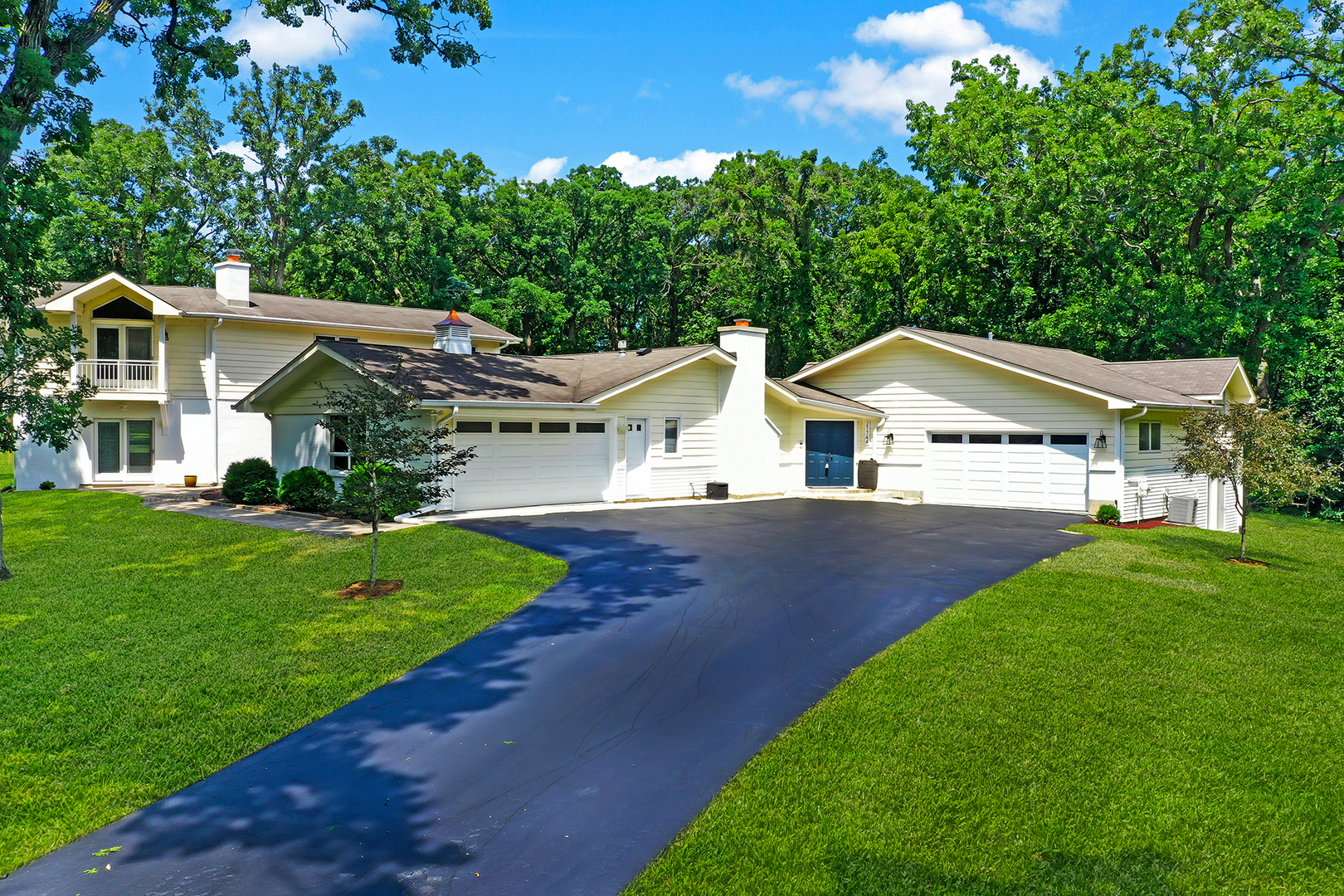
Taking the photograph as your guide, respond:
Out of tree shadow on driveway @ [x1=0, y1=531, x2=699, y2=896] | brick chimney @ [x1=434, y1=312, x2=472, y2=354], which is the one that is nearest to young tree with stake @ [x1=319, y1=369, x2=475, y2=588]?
tree shadow on driveway @ [x1=0, y1=531, x2=699, y2=896]

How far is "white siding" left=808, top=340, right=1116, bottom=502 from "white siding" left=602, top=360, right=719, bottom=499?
486 centimetres

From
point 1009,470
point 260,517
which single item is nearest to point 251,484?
point 260,517

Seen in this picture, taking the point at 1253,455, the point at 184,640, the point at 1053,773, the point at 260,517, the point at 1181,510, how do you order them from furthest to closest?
the point at 1181,510, the point at 260,517, the point at 1253,455, the point at 184,640, the point at 1053,773

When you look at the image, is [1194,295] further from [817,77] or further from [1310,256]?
[817,77]

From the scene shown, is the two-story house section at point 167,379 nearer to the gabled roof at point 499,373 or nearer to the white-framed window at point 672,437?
the gabled roof at point 499,373

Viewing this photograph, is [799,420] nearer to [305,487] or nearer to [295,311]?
[305,487]

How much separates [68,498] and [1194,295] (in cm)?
3273

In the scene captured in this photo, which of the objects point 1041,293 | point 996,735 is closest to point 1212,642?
point 996,735

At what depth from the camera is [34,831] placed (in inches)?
180

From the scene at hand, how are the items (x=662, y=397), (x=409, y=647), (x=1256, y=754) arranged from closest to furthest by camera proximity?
(x=1256, y=754) < (x=409, y=647) < (x=662, y=397)

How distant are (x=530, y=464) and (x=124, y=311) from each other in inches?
590

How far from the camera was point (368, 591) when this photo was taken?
1013 centimetres

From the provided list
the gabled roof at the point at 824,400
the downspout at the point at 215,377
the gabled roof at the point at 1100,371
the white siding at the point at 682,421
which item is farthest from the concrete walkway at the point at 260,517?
the gabled roof at the point at 1100,371

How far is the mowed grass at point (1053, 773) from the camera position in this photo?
419cm
